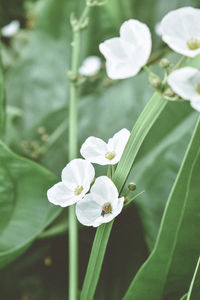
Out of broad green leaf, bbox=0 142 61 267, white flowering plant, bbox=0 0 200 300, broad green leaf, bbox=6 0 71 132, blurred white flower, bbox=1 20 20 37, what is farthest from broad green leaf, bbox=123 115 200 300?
blurred white flower, bbox=1 20 20 37

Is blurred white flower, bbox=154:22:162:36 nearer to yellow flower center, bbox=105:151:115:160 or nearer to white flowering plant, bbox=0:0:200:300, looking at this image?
white flowering plant, bbox=0:0:200:300

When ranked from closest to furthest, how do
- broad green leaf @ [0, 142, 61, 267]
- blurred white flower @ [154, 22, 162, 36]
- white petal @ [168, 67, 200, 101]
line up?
white petal @ [168, 67, 200, 101], broad green leaf @ [0, 142, 61, 267], blurred white flower @ [154, 22, 162, 36]

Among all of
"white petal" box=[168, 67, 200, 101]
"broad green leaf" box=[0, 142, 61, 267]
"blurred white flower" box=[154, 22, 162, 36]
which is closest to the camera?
"white petal" box=[168, 67, 200, 101]

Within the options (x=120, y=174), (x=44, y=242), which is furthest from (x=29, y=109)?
(x=120, y=174)

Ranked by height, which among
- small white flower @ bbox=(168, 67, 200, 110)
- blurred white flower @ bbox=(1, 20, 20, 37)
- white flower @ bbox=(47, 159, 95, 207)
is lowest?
blurred white flower @ bbox=(1, 20, 20, 37)

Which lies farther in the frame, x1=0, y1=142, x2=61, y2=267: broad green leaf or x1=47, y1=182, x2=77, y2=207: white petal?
x1=0, y1=142, x2=61, y2=267: broad green leaf

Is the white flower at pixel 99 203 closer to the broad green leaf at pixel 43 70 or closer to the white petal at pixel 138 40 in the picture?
the white petal at pixel 138 40

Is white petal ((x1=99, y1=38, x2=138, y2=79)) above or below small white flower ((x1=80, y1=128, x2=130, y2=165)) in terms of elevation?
above
